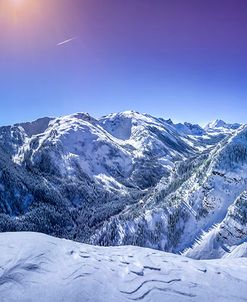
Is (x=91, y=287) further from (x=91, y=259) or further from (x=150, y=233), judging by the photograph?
(x=150, y=233)

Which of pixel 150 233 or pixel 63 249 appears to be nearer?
Answer: pixel 63 249

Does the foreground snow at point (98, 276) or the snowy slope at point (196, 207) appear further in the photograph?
the snowy slope at point (196, 207)

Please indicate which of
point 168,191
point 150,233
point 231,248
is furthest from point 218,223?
point 168,191

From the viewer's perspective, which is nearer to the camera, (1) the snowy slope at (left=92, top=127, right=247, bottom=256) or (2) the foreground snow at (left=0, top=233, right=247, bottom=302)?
(2) the foreground snow at (left=0, top=233, right=247, bottom=302)

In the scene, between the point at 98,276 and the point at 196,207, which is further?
the point at 196,207

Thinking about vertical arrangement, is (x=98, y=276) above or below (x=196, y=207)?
above

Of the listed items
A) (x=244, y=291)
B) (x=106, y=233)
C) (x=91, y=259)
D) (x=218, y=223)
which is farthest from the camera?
(x=106, y=233)

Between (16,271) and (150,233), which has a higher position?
(16,271)

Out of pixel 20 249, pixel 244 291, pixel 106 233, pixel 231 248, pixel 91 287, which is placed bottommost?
pixel 106 233
